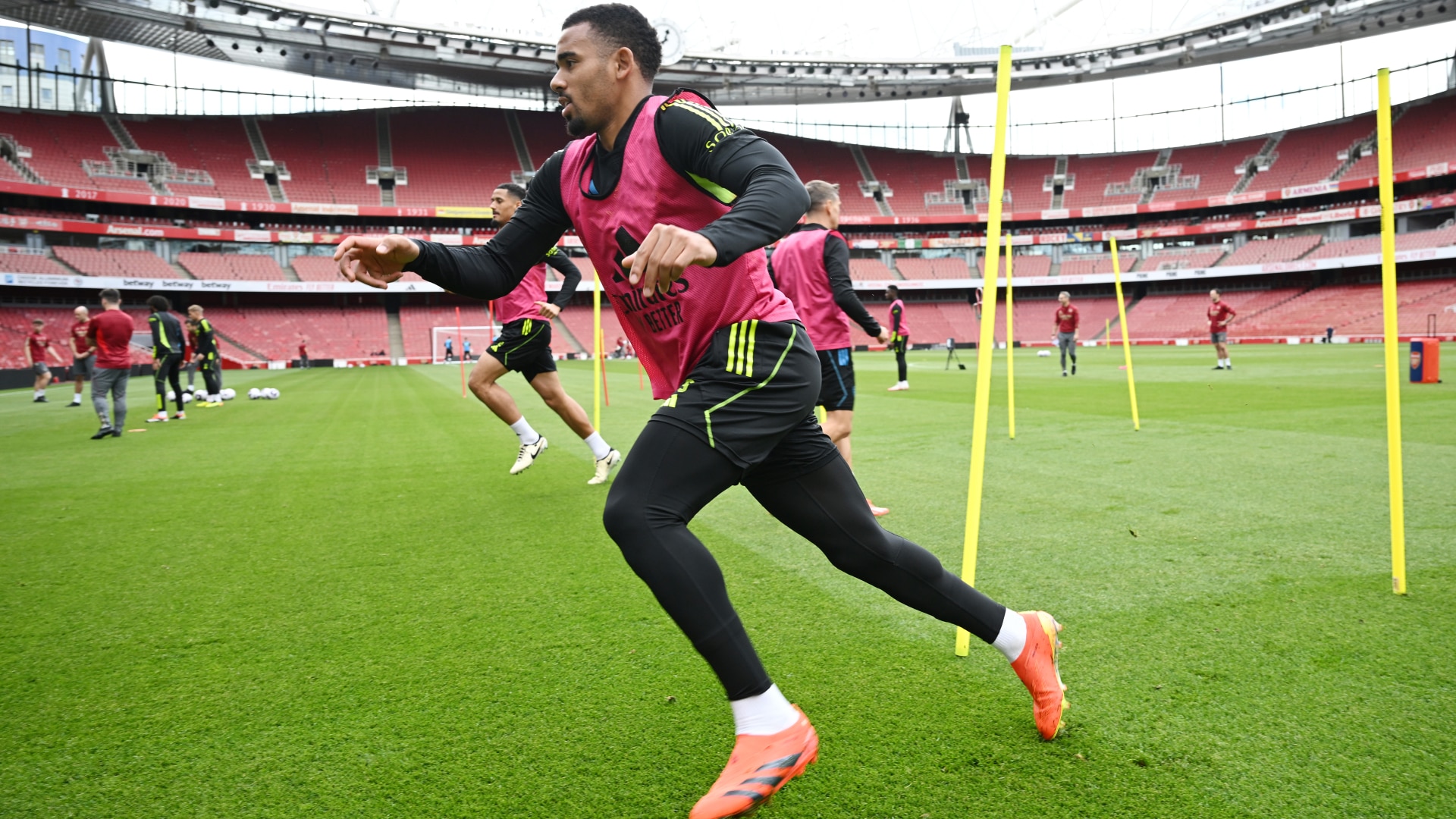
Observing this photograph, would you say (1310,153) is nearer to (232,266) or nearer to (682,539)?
(682,539)

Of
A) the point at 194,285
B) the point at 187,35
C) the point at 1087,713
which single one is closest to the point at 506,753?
the point at 1087,713

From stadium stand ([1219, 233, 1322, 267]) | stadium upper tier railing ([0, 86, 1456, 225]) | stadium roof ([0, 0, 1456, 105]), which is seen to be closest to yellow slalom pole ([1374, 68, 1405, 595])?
stadium roof ([0, 0, 1456, 105])

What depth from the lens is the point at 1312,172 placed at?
51938 mm

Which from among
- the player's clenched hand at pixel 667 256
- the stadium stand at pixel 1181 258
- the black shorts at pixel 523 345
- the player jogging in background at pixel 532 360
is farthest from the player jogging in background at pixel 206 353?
the stadium stand at pixel 1181 258

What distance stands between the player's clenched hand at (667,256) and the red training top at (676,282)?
15.0 inches

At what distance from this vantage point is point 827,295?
523cm

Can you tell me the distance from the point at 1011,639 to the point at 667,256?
1459 mm

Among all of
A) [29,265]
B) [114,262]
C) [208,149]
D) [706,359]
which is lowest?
[706,359]

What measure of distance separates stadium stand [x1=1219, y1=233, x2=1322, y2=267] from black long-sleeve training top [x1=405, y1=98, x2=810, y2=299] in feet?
197

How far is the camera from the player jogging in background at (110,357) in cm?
1045

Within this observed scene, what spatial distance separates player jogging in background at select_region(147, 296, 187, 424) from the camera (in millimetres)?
12914

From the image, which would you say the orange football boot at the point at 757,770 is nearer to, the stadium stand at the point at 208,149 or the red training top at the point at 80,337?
the red training top at the point at 80,337

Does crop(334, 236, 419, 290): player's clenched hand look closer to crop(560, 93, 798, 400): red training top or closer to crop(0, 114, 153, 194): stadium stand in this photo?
crop(560, 93, 798, 400): red training top

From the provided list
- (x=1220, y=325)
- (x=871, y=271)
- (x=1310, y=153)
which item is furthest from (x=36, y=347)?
(x=1310, y=153)
